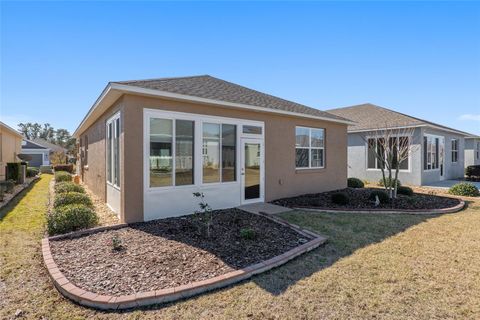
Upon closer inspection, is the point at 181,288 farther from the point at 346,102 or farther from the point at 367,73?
the point at 346,102

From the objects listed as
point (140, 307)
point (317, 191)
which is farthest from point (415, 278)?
point (317, 191)

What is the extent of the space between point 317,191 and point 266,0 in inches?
305

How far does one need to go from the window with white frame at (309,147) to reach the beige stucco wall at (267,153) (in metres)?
0.23

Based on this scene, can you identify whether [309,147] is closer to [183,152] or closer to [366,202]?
[366,202]

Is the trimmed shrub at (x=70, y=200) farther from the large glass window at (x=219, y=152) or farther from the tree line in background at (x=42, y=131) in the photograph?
the tree line in background at (x=42, y=131)

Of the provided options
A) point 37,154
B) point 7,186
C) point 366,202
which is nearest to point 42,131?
point 37,154

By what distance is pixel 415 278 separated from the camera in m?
A: 3.95

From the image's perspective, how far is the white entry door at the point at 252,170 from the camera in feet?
29.1

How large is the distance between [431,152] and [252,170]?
43.8 ft

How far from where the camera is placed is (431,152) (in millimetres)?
16062

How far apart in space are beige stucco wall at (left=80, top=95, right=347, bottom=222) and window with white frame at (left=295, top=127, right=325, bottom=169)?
9.2 inches

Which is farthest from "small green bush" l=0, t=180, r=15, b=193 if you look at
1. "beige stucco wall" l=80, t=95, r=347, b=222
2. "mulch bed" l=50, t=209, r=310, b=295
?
"mulch bed" l=50, t=209, r=310, b=295

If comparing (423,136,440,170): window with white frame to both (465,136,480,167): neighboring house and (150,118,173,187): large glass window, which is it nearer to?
(465,136,480,167): neighboring house

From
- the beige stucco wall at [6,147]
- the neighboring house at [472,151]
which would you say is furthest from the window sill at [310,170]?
the neighboring house at [472,151]
